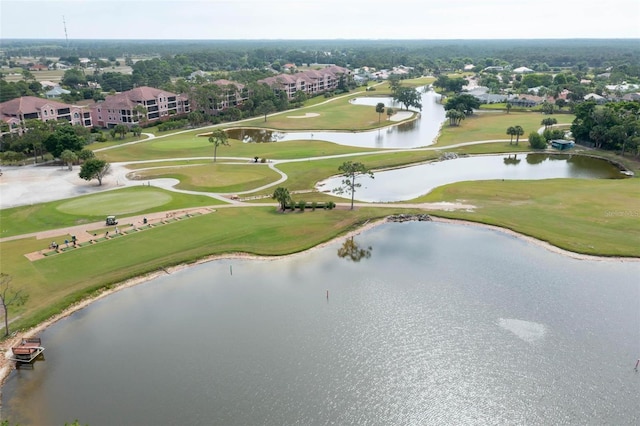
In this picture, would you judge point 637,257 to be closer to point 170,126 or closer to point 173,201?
point 173,201

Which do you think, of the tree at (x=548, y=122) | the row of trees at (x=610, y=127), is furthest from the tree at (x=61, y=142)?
the tree at (x=548, y=122)

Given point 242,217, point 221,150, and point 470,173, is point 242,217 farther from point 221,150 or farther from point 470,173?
point 470,173

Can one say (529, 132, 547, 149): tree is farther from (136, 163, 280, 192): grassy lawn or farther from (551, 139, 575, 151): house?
(136, 163, 280, 192): grassy lawn

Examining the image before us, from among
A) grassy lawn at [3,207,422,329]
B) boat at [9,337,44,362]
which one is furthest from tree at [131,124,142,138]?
boat at [9,337,44,362]

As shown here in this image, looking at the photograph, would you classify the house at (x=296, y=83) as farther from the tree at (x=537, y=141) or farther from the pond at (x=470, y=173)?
the pond at (x=470, y=173)

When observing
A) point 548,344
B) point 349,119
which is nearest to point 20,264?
point 548,344

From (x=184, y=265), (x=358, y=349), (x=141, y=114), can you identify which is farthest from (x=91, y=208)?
(x=141, y=114)

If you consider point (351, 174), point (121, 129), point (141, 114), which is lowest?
point (351, 174)
